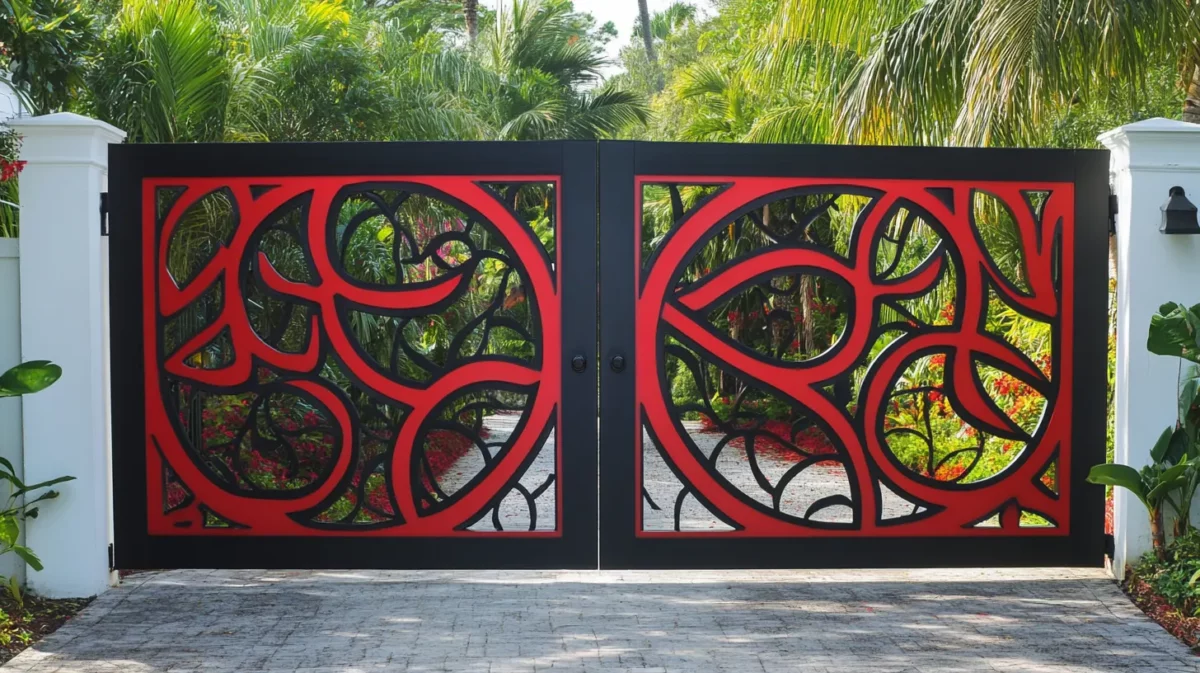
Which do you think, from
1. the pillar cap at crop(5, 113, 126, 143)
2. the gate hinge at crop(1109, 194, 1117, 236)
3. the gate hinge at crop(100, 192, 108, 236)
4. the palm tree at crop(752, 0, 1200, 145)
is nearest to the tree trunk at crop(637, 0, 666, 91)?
the palm tree at crop(752, 0, 1200, 145)

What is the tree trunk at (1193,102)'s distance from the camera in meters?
7.17

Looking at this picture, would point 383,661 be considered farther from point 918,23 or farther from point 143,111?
point 918,23

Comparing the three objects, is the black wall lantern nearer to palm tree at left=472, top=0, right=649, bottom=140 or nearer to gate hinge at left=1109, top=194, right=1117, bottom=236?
gate hinge at left=1109, top=194, right=1117, bottom=236

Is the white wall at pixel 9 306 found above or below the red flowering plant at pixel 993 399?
above

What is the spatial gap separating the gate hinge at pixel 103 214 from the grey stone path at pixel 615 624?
5.71 ft

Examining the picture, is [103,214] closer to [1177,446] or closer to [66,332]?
[66,332]

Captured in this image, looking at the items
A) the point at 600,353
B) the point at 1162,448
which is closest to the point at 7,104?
the point at 600,353

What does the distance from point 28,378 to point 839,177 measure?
3748 mm

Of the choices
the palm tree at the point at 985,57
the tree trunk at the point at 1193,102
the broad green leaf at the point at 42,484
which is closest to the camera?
the broad green leaf at the point at 42,484

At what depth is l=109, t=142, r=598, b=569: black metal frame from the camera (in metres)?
5.21

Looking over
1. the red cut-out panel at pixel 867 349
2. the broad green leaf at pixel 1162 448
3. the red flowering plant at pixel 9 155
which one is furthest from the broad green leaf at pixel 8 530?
the broad green leaf at pixel 1162 448

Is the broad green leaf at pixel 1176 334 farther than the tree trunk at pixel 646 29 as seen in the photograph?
No

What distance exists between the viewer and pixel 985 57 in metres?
7.01

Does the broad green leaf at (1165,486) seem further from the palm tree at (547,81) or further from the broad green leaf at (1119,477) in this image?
the palm tree at (547,81)
